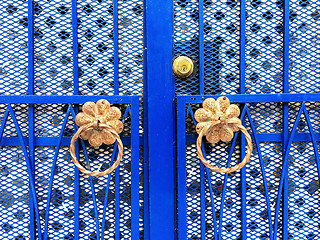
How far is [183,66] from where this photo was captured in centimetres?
111

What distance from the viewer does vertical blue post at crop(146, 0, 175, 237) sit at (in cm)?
111

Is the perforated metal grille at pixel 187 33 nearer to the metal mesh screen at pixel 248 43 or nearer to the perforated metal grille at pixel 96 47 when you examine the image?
the metal mesh screen at pixel 248 43

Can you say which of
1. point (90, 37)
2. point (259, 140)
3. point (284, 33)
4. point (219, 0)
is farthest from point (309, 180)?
point (90, 37)

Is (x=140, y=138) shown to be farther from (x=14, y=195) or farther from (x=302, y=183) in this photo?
(x=302, y=183)

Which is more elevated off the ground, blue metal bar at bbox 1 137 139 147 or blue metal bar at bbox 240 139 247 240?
blue metal bar at bbox 1 137 139 147

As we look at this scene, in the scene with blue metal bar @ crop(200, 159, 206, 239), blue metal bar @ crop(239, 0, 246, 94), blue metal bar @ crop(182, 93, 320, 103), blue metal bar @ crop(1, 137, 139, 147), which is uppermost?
blue metal bar @ crop(239, 0, 246, 94)

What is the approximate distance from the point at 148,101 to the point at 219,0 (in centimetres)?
61

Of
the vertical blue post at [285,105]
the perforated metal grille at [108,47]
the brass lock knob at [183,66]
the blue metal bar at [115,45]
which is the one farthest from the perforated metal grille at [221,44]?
the blue metal bar at [115,45]

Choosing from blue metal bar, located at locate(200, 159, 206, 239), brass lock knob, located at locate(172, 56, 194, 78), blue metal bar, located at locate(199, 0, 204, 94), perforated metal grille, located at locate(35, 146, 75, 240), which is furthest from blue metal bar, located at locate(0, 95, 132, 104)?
blue metal bar, located at locate(200, 159, 206, 239)

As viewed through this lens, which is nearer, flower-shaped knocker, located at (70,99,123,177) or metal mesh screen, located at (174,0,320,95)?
flower-shaped knocker, located at (70,99,123,177)

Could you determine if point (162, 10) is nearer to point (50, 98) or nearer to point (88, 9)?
point (88, 9)

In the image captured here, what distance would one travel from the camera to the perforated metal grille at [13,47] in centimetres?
114

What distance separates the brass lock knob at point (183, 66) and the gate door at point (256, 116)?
46mm

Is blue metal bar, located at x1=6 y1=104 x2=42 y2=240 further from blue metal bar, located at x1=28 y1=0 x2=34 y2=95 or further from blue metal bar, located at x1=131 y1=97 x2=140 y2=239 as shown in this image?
blue metal bar, located at x1=131 y1=97 x2=140 y2=239
